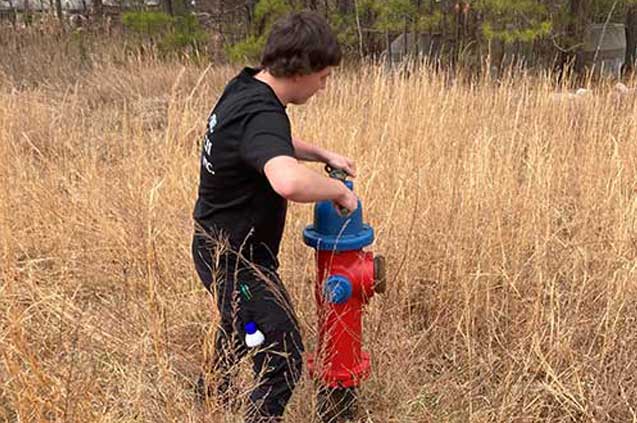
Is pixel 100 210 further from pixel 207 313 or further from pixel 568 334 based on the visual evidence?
pixel 568 334

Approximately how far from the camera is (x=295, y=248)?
2543 mm

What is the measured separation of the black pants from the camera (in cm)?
168

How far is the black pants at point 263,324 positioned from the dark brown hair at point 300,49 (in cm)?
48

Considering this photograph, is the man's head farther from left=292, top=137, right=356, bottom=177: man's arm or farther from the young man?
left=292, top=137, right=356, bottom=177: man's arm

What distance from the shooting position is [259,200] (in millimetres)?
1642

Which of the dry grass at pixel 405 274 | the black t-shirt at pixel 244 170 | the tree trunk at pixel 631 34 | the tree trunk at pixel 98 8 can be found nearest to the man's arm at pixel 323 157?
the black t-shirt at pixel 244 170

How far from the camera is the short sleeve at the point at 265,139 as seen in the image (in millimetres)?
1418

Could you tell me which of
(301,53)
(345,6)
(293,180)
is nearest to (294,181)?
(293,180)

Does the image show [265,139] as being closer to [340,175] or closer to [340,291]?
[340,175]

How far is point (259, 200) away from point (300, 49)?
37 cm

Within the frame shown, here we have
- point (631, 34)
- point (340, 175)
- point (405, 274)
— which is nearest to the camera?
point (340, 175)

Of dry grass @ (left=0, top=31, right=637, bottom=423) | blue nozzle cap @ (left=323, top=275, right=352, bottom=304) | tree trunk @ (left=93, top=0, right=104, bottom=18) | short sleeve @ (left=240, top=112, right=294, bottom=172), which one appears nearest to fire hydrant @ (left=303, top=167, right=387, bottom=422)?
blue nozzle cap @ (left=323, top=275, right=352, bottom=304)

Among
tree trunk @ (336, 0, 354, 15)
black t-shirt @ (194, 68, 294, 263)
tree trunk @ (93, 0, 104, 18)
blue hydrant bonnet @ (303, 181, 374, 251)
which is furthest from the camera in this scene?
tree trunk @ (93, 0, 104, 18)

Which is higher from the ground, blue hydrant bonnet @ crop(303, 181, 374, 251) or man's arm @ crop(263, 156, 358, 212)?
man's arm @ crop(263, 156, 358, 212)
